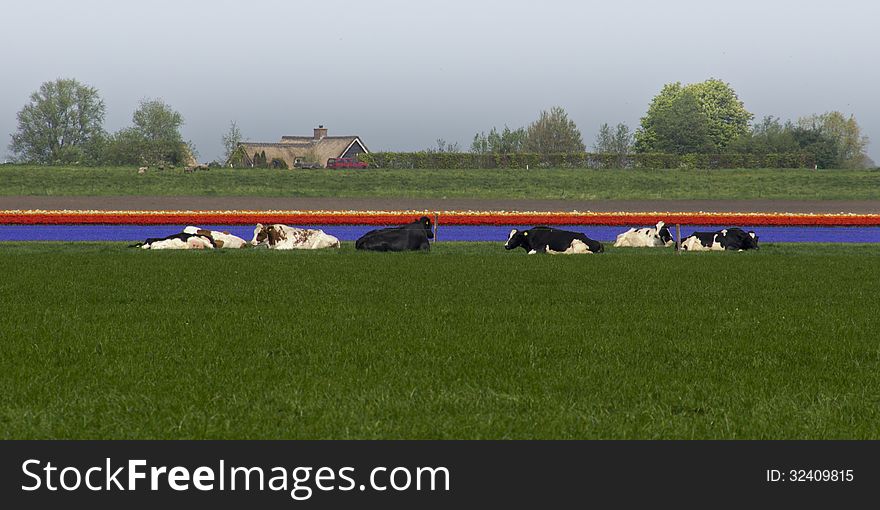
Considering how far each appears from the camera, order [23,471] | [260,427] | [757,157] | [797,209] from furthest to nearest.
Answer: [757,157], [797,209], [260,427], [23,471]

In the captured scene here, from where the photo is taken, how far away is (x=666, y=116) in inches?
5153

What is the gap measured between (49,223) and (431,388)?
3107cm

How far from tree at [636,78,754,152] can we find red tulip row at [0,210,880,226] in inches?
4277

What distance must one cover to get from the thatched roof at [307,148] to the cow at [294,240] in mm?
103546

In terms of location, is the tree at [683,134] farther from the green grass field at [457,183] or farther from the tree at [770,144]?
the green grass field at [457,183]

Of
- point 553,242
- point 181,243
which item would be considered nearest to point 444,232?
point 553,242

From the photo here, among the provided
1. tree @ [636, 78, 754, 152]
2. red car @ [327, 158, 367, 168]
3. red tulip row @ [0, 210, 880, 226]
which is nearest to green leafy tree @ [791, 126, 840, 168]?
tree @ [636, 78, 754, 152]

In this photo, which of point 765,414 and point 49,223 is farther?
point 49,223

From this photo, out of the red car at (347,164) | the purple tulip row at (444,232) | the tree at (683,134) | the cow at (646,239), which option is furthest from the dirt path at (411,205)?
the tree at (683,134)

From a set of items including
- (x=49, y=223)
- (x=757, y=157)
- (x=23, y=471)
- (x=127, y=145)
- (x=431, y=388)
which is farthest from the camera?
(x=127, y=145)

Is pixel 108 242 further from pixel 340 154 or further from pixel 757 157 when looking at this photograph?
pixel 340 154

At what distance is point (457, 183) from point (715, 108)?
89.3 metres

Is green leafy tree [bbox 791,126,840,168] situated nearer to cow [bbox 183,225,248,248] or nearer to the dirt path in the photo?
the dirt path

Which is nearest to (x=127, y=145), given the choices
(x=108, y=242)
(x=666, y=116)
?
(x=666, y=116)
